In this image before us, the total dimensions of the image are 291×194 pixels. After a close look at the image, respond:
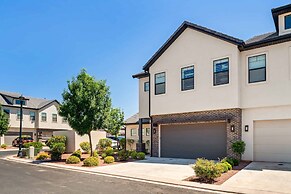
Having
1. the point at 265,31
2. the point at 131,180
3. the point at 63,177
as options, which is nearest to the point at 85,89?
the point at 63,177

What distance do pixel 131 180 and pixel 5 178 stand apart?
5.80 m

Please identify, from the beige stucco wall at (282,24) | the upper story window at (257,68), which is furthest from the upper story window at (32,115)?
the beige stucco wall at (282,24)

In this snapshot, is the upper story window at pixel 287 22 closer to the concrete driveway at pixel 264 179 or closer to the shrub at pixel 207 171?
the concrete driveway at pixel 264 179

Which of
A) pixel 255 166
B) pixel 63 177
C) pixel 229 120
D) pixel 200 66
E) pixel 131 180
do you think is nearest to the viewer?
pixel 131 180

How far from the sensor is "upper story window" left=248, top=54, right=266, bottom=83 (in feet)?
46.9

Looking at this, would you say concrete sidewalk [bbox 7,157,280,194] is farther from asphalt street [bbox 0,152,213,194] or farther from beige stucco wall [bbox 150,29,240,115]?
beige stucco wall [bbox 150,29,240,115]

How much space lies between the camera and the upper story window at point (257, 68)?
1429cm

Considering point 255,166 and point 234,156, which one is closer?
point 255,166

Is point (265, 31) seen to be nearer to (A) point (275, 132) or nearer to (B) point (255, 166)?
(A) point (275, 132)

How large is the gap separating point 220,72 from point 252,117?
3.29m

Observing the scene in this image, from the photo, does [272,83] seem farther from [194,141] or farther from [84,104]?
[84,104]

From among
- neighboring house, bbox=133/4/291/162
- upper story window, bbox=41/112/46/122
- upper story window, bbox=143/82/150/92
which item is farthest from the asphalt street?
upper story window, bbox=41/112/46/122

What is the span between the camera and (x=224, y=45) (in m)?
15.4

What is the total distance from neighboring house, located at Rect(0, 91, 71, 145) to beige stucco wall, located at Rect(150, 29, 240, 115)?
24667 mm
